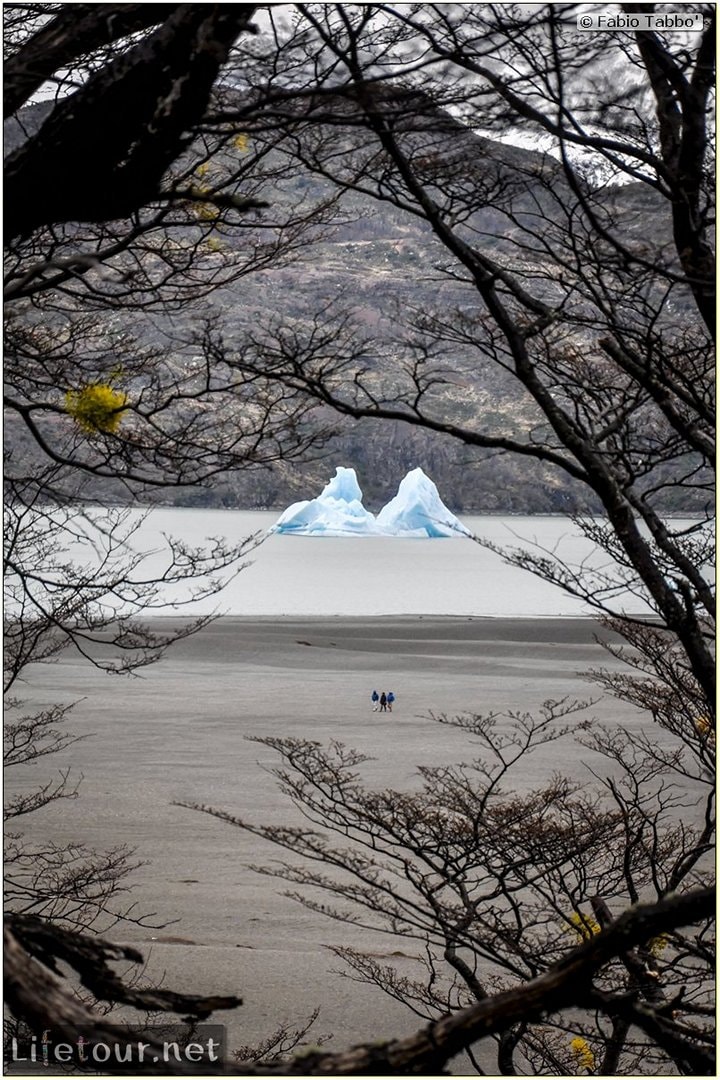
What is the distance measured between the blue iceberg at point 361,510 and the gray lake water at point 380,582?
8.22ft

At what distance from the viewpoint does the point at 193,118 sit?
2207mm

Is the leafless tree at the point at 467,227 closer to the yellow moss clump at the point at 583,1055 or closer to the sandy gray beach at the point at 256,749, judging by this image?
the yellow moss clump at the point at 583,1055

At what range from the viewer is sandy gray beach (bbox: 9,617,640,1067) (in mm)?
9133

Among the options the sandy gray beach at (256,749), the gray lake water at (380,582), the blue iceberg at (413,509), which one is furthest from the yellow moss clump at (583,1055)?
the blue iceberg at (413,509)

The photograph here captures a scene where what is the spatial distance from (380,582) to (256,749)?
142 ft

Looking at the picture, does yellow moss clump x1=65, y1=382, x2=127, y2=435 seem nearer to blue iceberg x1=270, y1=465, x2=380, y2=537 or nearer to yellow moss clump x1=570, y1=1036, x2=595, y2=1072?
yellow moss clump x1=570, y1=1036, x2=595, y2=1072

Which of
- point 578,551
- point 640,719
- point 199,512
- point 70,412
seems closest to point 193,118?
point 70,412

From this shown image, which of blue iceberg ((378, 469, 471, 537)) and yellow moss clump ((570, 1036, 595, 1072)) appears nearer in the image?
yellow moss clump ((570, 1036, 595, 1072))

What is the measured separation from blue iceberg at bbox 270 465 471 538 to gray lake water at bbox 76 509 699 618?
2.50 m

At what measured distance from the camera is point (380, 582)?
62.0 meters

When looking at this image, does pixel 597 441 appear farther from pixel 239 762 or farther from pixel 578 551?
pixel 578 551

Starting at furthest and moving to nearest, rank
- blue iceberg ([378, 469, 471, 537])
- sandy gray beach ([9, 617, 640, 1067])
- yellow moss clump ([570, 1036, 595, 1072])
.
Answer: blue iceberg ([378, 469, 471, 537]) → sandy gray beach ([9, 617, 640, 1067]) → yellow moss clump ([570, 1036, 595, 1072])

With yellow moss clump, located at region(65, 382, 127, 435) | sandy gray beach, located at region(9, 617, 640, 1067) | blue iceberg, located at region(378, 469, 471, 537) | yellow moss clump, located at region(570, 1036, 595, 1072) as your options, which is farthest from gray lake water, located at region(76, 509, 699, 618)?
yellow moss clump, located at region(65, 382, 127, 435)

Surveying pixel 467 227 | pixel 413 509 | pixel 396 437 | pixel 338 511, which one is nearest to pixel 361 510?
pixel 338 511
